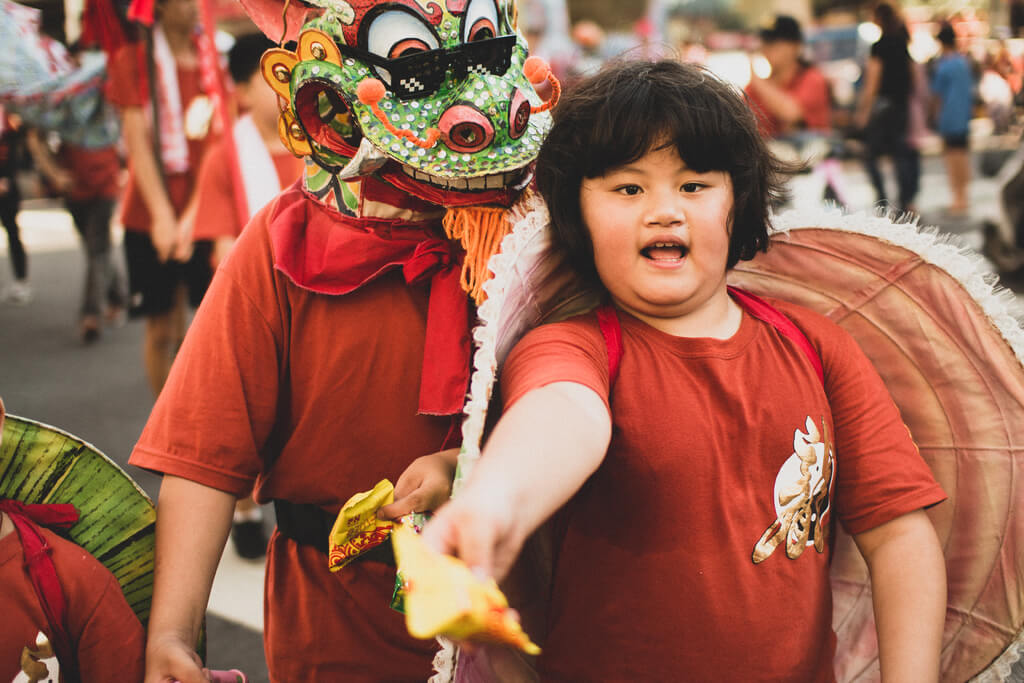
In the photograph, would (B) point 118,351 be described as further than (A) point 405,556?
Yes

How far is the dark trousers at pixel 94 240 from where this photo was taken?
21.6 feet

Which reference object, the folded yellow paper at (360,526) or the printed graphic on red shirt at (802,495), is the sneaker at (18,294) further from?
the printed graphic on red shirt at (802,495)

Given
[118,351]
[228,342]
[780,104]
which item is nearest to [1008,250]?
[780,104]

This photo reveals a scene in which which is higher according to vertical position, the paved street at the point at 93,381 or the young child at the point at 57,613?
the young child at the point at 57,613

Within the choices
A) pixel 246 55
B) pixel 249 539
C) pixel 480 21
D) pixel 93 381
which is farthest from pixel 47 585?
pixel 93 381

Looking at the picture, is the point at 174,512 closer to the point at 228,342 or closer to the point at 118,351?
the point at 228,342

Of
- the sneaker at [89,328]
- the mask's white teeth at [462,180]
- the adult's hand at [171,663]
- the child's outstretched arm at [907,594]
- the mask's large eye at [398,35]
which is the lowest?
the sneaker at [89,328]

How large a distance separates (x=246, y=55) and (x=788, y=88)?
421 cm

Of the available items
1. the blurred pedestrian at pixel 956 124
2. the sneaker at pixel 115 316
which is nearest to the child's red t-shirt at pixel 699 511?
the sneaker at pixel 115 316

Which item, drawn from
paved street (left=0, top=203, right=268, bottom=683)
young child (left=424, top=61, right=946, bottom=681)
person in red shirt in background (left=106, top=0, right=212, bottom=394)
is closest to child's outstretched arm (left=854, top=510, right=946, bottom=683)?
young child (left=424, top=61, right=946, bottom=681)

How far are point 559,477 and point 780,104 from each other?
5792mm

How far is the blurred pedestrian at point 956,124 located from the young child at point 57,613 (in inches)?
370

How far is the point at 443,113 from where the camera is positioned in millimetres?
1523

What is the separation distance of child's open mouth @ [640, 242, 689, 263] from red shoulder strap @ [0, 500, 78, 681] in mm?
959
